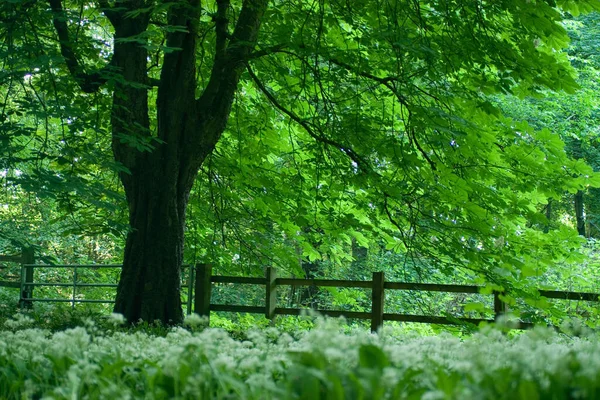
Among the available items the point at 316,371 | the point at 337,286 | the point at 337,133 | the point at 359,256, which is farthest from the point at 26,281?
the point at 316,371

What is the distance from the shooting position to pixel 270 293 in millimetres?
10992

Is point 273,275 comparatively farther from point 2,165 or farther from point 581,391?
point 581,391

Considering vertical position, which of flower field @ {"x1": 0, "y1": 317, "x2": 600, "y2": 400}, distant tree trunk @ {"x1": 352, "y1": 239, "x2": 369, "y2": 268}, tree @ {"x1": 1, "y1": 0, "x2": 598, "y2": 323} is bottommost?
flower field @ {"x1": 0, "y1": 317, "x2": 600, "y2": 400}

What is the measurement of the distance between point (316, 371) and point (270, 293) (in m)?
9.20

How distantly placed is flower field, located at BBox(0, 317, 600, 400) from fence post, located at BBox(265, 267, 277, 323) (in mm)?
7326

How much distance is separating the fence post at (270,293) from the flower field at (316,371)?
7.33m

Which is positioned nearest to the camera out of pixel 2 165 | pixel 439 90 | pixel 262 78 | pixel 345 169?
pixel 2 165

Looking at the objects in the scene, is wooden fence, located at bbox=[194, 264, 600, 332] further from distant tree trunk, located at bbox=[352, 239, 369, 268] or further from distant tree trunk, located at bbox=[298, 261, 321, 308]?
distant tree trunk, located at bbox=[352, 239, 369, 268]

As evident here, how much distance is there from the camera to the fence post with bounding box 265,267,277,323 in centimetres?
1088

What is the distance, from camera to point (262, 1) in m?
8.74

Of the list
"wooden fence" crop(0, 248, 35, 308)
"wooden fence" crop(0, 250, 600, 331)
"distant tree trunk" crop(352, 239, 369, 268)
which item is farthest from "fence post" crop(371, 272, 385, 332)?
"distant tree trunk" crop(352, 239, 369, 268)

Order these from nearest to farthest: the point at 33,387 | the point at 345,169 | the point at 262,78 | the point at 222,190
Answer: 1. the point at 33,387
2. the point at 345,169
3. the point at 262,78
4. the point at 222,190

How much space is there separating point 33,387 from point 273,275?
8.55 meters

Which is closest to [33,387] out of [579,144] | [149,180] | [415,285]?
[149,180]
